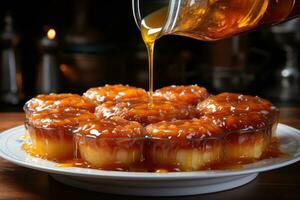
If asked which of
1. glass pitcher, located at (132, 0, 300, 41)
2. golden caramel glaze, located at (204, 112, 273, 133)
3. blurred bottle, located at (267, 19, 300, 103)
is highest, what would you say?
glass pitcher, located at (132, 0, 300, 41)

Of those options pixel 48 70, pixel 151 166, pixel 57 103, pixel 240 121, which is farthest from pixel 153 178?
pixel 48 70

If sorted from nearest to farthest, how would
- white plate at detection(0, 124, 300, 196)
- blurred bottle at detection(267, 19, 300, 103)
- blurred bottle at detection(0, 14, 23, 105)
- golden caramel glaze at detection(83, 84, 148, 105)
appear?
white plate at detection(0, 124, 300, 196), golden caramel glaze at detection(83, 84, 148, 105), blurred bottle at detection(267, 19, 300, 103), blurred bottle at detection(0, 14, 23, 105)

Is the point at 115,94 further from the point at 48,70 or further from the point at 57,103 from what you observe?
the point at 48,70

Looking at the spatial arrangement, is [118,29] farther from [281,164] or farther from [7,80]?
[281,164]

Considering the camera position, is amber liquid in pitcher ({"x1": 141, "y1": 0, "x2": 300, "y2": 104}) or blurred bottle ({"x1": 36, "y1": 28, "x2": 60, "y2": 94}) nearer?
amber liquid in pitcher ({"x1": 141, "y1": 0, "x2": 300, "y2": 104})

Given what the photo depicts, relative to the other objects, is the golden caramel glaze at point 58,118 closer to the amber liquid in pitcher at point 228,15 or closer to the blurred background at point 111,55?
the amber liquid in pitcher at point 228,15

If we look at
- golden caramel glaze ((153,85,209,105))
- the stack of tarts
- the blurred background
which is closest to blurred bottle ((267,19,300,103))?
the blurred background

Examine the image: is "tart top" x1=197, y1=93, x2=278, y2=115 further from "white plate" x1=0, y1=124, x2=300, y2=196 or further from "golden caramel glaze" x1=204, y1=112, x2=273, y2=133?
"white plate" x1=0, y1=124, x2=300, y2=196
